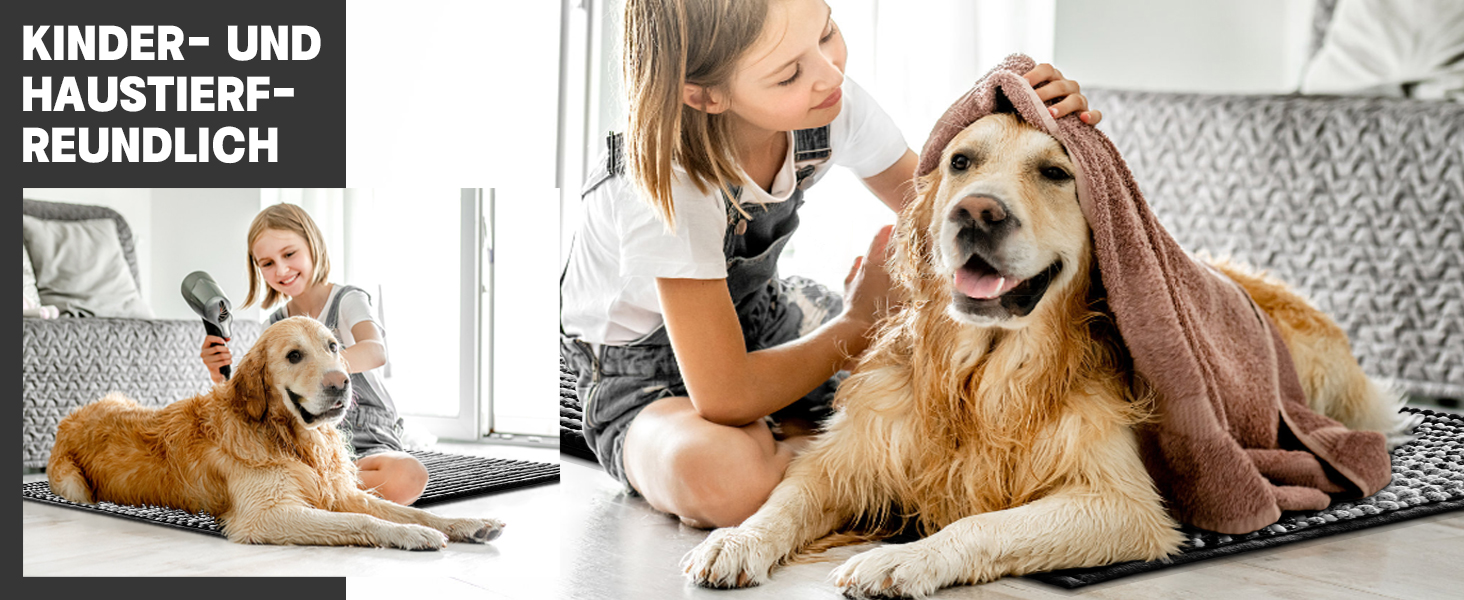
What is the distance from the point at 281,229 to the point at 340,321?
13cm

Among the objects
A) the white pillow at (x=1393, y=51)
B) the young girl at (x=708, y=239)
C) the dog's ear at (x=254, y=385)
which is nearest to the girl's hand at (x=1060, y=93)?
the young girl at (x=708, y=239)

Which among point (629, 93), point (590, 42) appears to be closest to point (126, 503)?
point (629, 93)

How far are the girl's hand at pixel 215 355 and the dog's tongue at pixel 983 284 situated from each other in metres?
0.84

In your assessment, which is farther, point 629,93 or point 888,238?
point 888,238

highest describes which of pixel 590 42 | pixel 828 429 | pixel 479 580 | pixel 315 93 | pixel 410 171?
pixel 590 42

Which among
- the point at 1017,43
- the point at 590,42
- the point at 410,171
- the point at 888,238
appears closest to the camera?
the point at 410,171

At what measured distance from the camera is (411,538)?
1.18m

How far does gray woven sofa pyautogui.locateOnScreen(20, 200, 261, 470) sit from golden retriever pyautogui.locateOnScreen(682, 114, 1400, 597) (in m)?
0.65

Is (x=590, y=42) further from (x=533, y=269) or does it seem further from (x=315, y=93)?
(x=533, y=269)

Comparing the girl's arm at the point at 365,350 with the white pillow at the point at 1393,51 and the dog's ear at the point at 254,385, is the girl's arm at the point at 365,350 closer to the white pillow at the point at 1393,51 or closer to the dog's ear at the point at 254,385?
the dog's ear at the point at 254,385

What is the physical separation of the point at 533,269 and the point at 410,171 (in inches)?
7.4

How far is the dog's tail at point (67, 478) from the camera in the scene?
53.9 inches

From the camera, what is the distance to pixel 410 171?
4.29 feet

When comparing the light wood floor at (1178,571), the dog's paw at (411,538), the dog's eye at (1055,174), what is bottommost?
the light wood floor at (1178,571)
